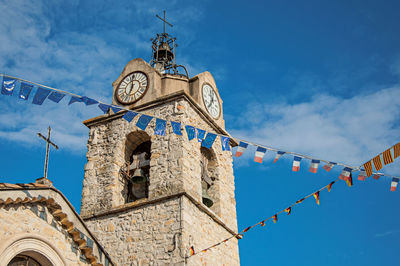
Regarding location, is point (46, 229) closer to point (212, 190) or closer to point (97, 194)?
point (97, 194)

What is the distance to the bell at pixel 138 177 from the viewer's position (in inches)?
444

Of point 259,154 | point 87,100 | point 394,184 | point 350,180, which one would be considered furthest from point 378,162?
point 87,100


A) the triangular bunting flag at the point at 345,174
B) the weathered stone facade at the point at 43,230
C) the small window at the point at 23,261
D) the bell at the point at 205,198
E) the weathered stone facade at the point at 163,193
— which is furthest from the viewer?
the bell at the point at 205,198

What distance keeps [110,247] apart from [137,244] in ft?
2.21

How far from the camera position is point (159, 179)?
10.8 metres

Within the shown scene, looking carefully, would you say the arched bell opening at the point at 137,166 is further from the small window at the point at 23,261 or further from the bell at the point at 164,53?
the small window at the point at 23,261

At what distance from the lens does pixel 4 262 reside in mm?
6738

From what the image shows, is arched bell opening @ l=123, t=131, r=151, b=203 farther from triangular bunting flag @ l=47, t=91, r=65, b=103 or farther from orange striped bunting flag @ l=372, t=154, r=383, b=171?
orange striped bunting flag @ l=372, t=154, r=383, b=171

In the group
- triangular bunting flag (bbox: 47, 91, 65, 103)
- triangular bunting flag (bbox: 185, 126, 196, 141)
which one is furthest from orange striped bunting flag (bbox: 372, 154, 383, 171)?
triangular bunting flag (bbox: 47, 91, 65, 103)

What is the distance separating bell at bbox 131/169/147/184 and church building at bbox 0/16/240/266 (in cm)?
2

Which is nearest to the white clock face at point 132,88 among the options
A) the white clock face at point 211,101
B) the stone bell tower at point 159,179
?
the stone bell tower at point 159,179

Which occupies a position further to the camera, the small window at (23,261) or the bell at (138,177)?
the bell at (138,177)

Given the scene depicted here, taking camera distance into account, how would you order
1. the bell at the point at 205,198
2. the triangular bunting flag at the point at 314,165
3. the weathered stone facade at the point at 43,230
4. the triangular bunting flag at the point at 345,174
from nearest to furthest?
the weathered stone facade at the point at 43,230
the triangular bunting flag at the point at 345,174
the triangular bunting flag at the point at 314,165
the bell at the point at 205,198

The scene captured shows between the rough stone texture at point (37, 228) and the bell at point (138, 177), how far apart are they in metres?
3.34
